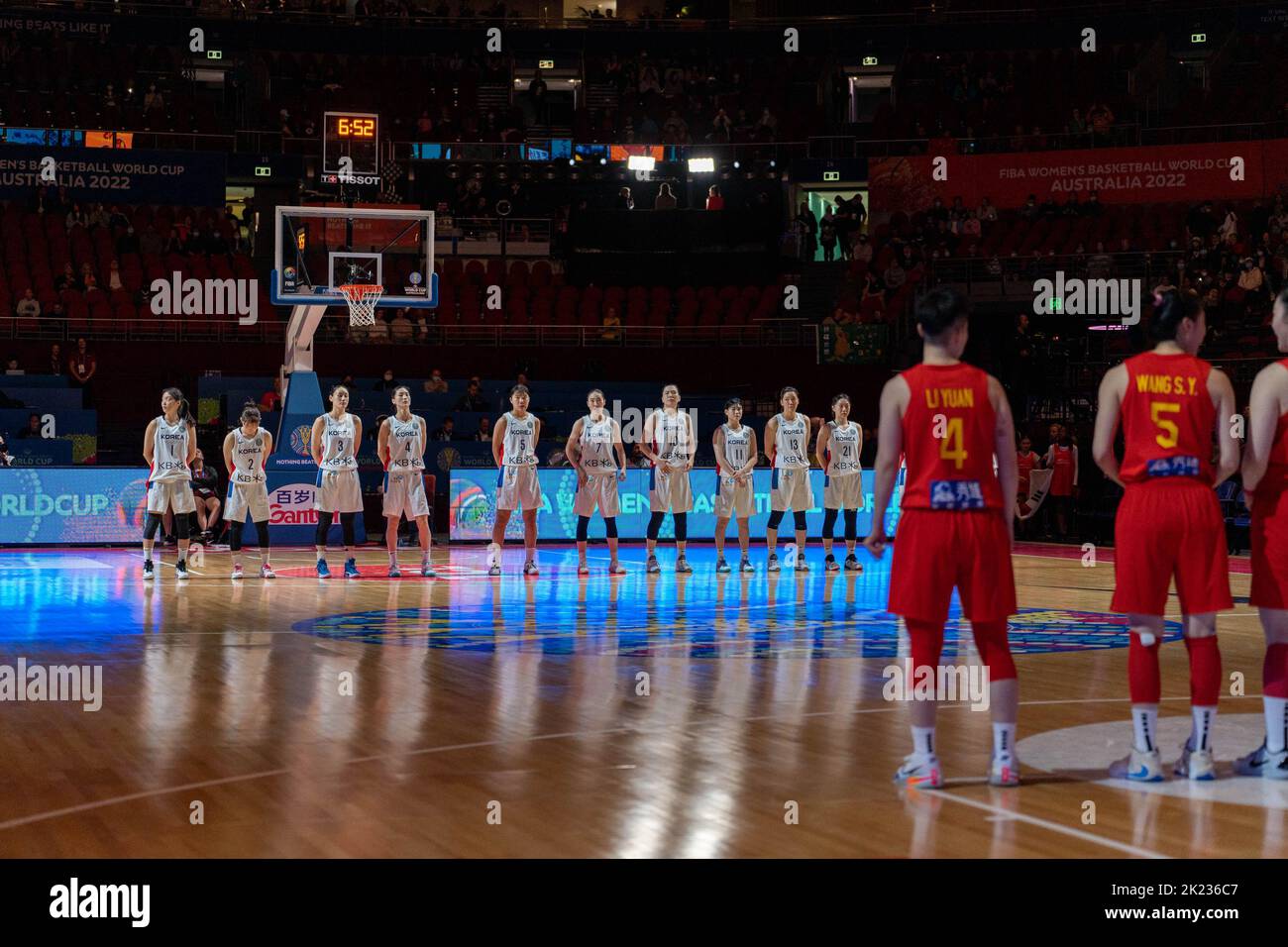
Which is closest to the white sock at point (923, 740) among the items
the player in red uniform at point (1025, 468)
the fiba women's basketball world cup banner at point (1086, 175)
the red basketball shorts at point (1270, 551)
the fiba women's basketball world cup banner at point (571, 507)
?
the red basketball shorts at point (1270, 551)

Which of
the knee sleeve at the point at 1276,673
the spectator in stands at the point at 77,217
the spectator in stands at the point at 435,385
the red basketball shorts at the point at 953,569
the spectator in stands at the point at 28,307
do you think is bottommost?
the knee sleeve at the point at 1276,673

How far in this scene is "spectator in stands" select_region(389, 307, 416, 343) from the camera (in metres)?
25.5

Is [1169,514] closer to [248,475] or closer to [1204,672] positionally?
[1204,672]

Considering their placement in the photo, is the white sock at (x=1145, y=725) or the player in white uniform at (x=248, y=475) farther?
the player in white uniform at (x=248, y=475)

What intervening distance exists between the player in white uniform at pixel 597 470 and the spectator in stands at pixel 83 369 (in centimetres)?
1050

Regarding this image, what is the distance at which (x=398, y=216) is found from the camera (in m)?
20.6

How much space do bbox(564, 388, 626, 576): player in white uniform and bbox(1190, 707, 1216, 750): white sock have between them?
35.3ft

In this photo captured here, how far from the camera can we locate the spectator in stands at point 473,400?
23125 mm

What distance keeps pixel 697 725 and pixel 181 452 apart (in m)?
9.45

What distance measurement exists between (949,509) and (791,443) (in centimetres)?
1161

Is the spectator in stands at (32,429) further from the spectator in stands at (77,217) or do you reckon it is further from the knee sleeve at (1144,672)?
the knee sleeve at (1144,672)

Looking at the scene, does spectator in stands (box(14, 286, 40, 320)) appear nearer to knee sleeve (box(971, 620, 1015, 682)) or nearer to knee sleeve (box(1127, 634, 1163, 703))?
knee sleeve (box(971, 620, 1015, 682))

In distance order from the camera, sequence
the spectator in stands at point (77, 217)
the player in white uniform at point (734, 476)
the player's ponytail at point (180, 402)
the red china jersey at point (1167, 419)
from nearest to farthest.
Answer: the red china jersey at point (1167, 419) < the player's ponytail at point (180, 402) < the player in white uniform at point (734, 476) < the spectator in stands at point (77, 217)
